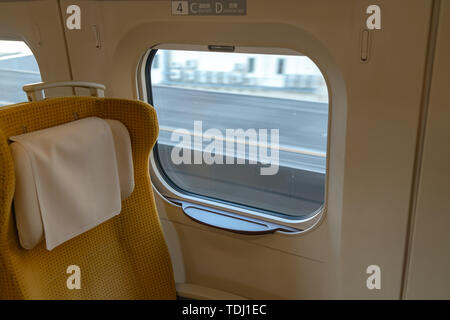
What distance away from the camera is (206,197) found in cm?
211

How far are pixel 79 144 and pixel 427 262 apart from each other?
123 cm

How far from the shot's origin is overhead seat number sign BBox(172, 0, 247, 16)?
148cm

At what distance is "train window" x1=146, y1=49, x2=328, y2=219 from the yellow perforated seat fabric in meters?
0.57

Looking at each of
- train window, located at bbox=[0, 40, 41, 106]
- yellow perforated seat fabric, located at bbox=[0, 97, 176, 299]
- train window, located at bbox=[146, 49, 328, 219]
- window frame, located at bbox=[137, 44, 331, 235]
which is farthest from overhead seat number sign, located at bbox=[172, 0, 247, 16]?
train window, located at bbox=[0, 40, 41, 106]

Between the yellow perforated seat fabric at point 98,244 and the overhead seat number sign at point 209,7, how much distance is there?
433 millimetres

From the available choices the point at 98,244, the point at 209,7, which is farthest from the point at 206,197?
the point at 209,7

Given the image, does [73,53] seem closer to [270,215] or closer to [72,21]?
[72,21]

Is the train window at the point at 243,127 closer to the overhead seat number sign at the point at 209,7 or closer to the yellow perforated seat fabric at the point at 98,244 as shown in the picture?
the overhead seat number sign at the point at 209,7

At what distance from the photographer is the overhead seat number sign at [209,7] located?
1.48m

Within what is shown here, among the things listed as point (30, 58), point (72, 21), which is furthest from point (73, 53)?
point (30, 58)

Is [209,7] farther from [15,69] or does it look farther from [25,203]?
[15,69]

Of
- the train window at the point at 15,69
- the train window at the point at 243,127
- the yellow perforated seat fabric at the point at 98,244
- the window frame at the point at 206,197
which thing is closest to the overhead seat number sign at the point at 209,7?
the window frame at the point at 206,197

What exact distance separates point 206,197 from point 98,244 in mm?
751

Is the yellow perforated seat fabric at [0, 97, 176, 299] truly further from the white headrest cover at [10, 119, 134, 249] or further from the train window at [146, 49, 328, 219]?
the train window at [146, 49, 328, 219]
